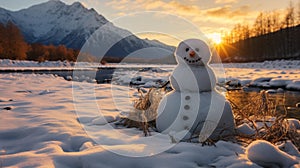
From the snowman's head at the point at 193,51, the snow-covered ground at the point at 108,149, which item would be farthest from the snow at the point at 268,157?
the snowman's head at the point at 193,51

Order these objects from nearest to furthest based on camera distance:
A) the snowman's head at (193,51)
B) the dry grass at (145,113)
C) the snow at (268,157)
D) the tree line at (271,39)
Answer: the snow at (268,157), the snowman's head at (193,51), the dry grass at (145,113), the tree line at (271,39)

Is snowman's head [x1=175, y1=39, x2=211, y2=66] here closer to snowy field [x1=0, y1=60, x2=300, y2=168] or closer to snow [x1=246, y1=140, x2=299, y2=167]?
snowy field [x1=0, y1=60, x2=300, y2=168]

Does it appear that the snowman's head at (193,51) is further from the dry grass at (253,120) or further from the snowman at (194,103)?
the dry grass at (253,120)

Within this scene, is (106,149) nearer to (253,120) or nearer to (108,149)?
(108,149)

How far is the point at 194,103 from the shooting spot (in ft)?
9.98

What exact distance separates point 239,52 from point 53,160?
7204cm

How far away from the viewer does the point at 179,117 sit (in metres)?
3.08

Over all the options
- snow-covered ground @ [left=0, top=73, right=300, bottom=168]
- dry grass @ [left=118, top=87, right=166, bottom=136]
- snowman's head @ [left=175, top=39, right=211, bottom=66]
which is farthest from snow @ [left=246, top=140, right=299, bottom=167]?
dry grass @ [left=118, top=87, right=166, bottom=136]

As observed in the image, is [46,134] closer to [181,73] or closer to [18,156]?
[18,156]

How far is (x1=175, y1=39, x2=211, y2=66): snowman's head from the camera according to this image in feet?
10.3

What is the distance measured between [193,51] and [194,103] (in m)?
0.68

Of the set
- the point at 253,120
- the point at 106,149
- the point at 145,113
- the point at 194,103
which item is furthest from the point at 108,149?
the point at 253,120

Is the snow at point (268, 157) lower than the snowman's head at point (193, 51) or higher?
lower

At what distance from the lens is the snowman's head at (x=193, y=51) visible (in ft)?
10.3
